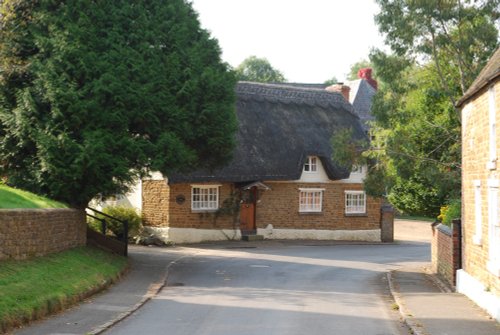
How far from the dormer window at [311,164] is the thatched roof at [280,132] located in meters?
0.54

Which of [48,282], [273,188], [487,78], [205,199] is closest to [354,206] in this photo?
[273,188]

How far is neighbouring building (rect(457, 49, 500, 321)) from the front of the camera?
14438mm

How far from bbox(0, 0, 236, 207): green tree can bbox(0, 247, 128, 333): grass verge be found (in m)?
2.85

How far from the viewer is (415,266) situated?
92.2 feet

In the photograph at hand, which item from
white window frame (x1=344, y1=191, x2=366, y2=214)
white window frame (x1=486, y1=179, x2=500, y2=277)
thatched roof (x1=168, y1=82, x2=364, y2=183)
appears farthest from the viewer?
white window frame (x1=344, y1=191, x2=366, y2=214)

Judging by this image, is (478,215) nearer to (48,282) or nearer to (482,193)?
(482,193)

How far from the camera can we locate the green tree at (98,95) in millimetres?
21547

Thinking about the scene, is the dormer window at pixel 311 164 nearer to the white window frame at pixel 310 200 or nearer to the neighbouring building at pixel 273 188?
the neighbouring building at pixel 273 188

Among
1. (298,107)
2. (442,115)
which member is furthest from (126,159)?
(298,107)

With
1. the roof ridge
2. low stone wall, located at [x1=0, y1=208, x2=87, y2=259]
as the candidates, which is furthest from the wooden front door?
low stone wall, located at [x1=0, y1=208, x2=87, y2=259]

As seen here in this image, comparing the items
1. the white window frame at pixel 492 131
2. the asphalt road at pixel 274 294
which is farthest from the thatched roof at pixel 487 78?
the asphalt road at pixel 274 294

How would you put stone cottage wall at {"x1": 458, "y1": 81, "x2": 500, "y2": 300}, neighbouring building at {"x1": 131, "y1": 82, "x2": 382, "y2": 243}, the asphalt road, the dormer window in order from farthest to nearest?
the dormer window, neighbouring building at {"x1": 131, "y1": 82, "x2": 382, "y2": 243}, stone cottage wall at {"x1": 458, "y1": 81, "x2": 500, "y2": 300}, the asphalt road

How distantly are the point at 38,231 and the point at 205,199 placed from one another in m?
18.7

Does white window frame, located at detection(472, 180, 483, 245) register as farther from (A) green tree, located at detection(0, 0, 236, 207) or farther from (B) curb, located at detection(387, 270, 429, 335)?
(A) green tree, located at detection(0, 0, 236, 207)
